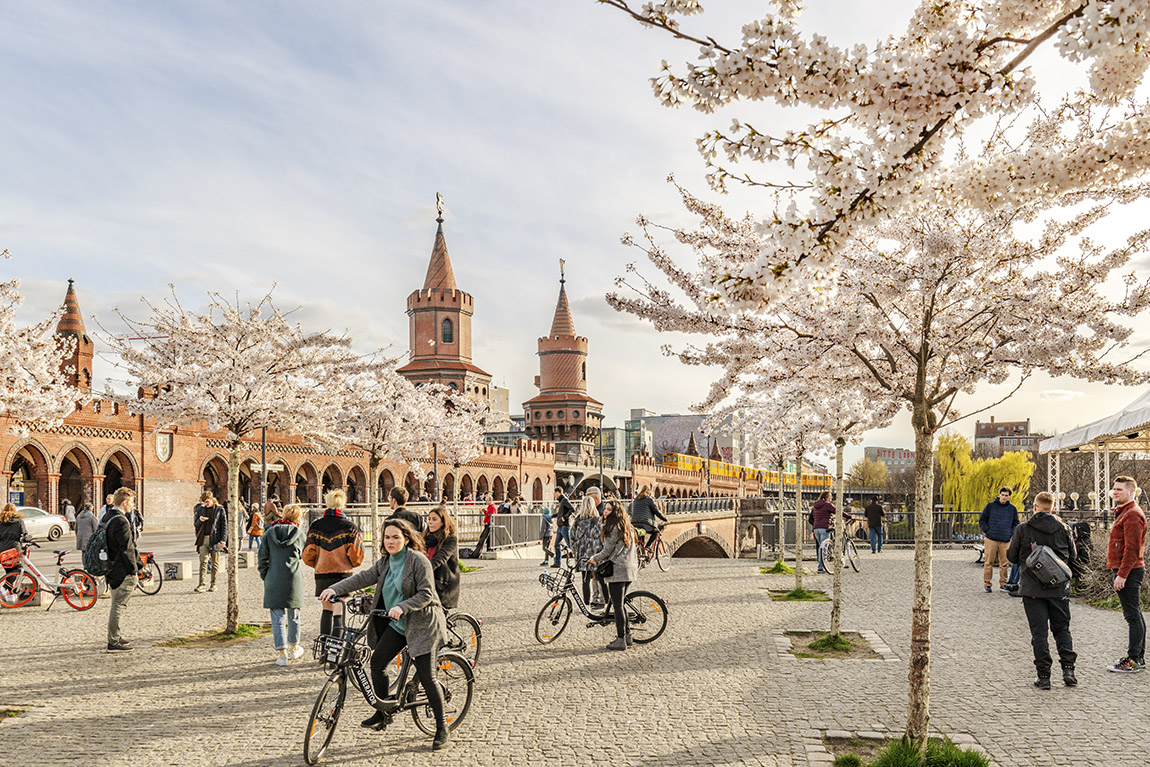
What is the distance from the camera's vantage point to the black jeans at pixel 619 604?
34.1 ft

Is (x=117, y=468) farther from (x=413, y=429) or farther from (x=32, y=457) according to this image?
(x=413, y=429)

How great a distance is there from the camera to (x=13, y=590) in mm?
13992

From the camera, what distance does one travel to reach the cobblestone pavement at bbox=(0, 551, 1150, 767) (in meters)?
6.42

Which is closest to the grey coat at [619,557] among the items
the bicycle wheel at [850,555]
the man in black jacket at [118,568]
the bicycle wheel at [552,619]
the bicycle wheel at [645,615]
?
the bicycle wheel at [645,615]

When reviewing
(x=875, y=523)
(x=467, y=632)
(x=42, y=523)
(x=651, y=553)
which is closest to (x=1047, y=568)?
(x=467, y=632)

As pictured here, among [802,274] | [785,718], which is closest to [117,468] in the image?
[785,718]

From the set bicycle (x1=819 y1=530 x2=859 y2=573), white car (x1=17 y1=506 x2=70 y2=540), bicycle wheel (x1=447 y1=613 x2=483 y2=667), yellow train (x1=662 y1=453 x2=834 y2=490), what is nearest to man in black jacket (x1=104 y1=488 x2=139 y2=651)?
bicycle wheel (x1=447 y1=613 x2=483 y2=667)

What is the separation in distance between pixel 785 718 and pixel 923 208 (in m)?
4.01

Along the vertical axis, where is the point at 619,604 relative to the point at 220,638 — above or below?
above

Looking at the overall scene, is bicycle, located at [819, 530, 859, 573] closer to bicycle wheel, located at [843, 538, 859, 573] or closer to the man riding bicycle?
bicycle wheel, located at [843, 538, 859, 573]

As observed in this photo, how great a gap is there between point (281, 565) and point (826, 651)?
19.1 feet

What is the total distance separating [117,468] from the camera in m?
41.9

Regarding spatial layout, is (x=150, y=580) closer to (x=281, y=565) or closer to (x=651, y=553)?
(x=281, y=565)

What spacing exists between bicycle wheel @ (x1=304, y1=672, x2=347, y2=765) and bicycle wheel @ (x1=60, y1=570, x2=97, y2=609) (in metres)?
9.67
